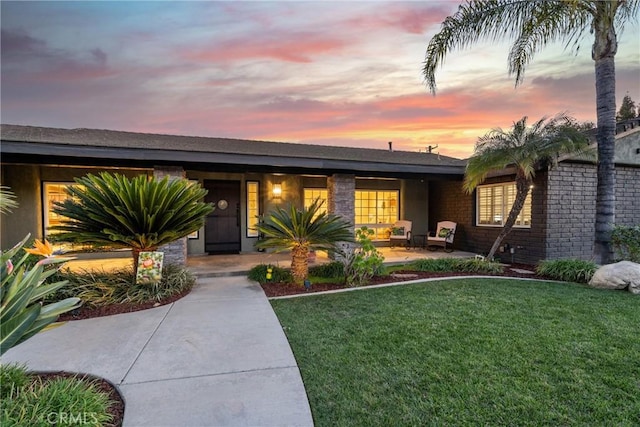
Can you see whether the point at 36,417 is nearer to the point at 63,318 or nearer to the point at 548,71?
the point at 63,318

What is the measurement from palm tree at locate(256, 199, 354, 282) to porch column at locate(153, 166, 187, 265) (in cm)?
224

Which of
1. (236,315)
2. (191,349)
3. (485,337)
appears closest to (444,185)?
(485,337)

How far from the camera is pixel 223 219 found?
9.81 meters

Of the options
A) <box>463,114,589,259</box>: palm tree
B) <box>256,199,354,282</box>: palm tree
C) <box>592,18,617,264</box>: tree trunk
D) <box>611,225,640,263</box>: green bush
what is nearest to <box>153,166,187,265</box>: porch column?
<box>256,199,354,282</box>: palm tree

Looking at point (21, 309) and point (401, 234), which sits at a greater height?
point (21, 309)

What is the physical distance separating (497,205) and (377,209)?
12.9ft

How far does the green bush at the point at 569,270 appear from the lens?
6469mm

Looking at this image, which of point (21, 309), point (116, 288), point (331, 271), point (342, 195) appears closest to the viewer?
point (21, 309)

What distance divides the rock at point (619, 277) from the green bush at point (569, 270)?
1.41ft

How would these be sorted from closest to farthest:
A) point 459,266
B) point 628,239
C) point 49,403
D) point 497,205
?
point 49,403 < point 628,239 < point 459,266 < point 497,205

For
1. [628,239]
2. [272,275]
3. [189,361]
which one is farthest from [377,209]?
[189,361]

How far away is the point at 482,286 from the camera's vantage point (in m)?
5.97

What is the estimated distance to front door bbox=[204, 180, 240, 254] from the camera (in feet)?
31.9

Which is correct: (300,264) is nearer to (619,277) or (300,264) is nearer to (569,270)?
(569,270)
